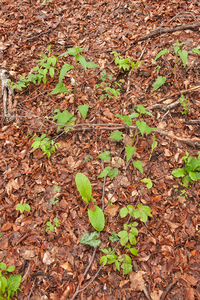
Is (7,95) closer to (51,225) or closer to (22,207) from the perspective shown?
(22,207)

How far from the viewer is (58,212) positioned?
2354 mm

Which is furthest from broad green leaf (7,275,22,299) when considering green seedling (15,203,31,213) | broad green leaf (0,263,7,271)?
green seedling (15,203,31,213)

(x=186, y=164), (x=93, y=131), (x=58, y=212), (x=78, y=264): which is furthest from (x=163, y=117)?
(x=78, y=264)

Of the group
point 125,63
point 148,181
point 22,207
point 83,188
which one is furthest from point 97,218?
point 125,63

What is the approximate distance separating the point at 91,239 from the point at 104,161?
1.06 metres

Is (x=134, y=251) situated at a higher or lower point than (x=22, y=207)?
lower

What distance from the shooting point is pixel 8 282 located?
1935mm

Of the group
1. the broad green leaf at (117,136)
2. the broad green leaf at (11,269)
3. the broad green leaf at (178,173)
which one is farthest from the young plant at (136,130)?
A: the broad green leaf at (11,269)

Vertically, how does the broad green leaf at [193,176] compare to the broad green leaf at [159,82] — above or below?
below

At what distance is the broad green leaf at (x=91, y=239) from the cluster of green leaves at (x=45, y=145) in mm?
1246

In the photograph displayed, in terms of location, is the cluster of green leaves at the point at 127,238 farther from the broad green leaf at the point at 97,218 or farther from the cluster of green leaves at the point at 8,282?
the cluster of green leaves at the point at 8,282

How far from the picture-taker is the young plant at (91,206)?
82.2 inches

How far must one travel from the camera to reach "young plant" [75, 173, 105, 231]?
2.09m

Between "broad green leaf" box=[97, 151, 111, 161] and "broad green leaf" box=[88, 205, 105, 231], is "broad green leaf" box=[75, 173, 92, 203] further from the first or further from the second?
"broad green leaf" box=[97, 151, 111, 161]
